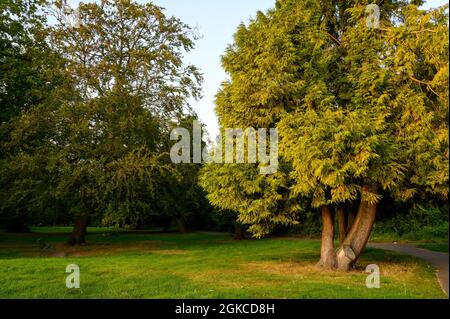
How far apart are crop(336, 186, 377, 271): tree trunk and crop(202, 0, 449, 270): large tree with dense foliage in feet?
0.12

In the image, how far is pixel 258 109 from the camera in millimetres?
15516

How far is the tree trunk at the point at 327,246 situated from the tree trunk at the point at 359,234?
26 cm

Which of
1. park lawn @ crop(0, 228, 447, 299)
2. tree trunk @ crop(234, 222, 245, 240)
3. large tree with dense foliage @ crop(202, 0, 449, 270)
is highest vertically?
large tree with dense foliage @ crop(202, 0, 449, 270)

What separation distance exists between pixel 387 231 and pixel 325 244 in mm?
19561

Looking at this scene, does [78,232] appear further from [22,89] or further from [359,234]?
[359,234]

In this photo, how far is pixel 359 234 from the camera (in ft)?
52.0

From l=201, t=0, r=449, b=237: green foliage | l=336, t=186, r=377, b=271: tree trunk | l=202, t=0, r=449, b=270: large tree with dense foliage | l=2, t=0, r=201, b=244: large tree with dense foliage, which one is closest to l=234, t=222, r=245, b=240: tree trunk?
l=2, t=0, r=201, b=244: large tree with dense foliage

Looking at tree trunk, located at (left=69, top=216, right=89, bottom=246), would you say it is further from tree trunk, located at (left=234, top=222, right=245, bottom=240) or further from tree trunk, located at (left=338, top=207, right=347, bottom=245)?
tree trunk, located at (left=338, top=207, right=347, bottom=245)

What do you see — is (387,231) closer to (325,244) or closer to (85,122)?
(325,244)

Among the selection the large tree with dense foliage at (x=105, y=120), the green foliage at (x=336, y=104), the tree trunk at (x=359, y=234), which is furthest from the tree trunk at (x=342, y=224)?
the large tree with dense foliage at (x=105, y=120)

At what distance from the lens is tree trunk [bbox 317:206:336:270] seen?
1563 cm

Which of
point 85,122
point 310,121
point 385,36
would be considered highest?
point 385,36
